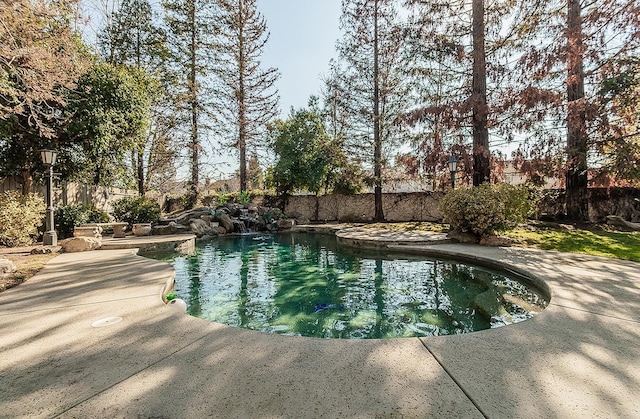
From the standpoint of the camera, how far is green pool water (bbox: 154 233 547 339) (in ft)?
10.9

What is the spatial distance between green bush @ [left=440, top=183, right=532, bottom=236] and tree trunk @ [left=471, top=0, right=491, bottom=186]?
2201 mm

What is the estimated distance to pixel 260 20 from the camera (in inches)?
690

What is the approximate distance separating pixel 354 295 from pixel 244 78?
1731 cm

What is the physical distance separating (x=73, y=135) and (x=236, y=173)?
11.6m

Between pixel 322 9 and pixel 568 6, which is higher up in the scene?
pixel 322 9

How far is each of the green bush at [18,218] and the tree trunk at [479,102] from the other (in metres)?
13.0

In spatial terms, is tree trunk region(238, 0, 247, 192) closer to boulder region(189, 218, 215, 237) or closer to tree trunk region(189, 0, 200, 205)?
tree trunk region(189, 0, 200, 205)

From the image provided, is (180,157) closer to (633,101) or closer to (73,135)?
(73,135)

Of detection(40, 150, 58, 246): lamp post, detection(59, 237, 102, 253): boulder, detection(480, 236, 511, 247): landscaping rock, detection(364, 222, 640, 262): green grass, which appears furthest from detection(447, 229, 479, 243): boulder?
detection(40, 150, 58, 246): lamp post

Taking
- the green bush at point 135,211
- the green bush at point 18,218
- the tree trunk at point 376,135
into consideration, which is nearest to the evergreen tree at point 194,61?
the green bush at point 135,211

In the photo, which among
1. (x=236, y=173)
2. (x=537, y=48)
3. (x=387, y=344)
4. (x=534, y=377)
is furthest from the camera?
(x=236, y=173)

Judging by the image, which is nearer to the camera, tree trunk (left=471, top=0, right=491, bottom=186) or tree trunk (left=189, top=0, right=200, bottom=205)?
tree trunk (left=471, top=0, right=491, bottom=186)

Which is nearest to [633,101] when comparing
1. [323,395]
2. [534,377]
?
[534,377]

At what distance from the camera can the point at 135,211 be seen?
35.7 feet
